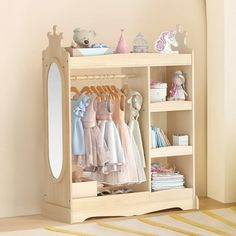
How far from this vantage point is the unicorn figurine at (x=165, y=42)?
4751mm

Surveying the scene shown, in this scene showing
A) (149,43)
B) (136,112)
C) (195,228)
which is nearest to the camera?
(195,228)

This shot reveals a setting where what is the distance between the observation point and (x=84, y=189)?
453 centimetres

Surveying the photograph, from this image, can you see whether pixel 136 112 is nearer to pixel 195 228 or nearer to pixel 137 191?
pixel 137 191

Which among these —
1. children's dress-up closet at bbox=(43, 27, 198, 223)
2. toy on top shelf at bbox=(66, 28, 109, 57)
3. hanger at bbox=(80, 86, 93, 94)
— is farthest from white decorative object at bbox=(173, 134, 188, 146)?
toy on top shelf at bbox=(66, 28, 109, 57)

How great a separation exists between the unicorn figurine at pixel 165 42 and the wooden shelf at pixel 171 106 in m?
0.34

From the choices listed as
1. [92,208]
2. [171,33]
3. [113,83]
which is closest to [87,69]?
[113,83]

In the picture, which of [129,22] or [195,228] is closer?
[195,228]

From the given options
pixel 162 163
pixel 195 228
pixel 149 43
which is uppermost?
pixel 149 43

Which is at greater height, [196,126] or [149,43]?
[149,43]

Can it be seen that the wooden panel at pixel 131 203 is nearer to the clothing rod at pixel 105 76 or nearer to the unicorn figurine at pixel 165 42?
the clothing rod at pixel 105 76

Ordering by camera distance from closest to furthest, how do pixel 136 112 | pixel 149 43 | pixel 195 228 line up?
1. pixel 195 228
2. pixel 136 112
3. pixel 149 43

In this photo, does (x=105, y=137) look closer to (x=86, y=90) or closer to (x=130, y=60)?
(x=86, y=90)

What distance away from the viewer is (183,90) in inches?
191

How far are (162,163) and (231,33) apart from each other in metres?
1.02
